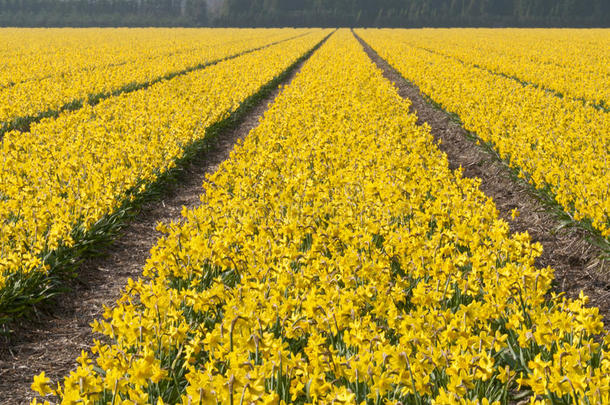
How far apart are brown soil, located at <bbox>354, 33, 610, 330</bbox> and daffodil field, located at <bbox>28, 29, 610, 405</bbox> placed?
1.63 feet

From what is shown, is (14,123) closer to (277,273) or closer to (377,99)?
(377,99)

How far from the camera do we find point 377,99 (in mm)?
16703

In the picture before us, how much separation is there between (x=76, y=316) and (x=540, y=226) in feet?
22.2

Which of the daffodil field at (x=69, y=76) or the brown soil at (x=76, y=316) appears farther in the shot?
the daffodil field at (x=69, y=76)

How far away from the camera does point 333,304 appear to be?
3.59 m

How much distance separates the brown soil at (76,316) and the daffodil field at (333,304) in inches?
15.1

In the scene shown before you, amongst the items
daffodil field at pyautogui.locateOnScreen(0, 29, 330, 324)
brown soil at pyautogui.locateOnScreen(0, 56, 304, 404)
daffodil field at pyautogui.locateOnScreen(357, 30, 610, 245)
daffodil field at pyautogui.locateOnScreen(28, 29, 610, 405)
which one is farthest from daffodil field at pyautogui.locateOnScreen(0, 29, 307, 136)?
daffodil field at pyautogui.locateOnScreen(357, 30, 610, 245)

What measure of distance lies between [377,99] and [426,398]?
565 inches

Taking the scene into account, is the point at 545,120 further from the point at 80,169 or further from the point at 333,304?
the point at 333,304

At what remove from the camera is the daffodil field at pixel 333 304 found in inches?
113

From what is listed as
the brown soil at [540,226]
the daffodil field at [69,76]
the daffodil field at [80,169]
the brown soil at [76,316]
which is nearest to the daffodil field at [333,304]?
the daffodil field at [80,169]

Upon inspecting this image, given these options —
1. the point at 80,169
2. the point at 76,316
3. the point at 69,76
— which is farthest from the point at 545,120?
the point at 69,76

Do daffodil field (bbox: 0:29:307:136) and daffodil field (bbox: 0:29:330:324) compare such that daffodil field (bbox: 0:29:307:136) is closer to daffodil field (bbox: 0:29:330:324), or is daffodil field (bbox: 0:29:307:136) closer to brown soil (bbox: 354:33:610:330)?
daffodil field (bbox: 0:29:330:324)

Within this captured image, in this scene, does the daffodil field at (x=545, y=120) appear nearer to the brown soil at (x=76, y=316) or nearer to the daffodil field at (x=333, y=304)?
the daffodil field at (x=333, y=304)
